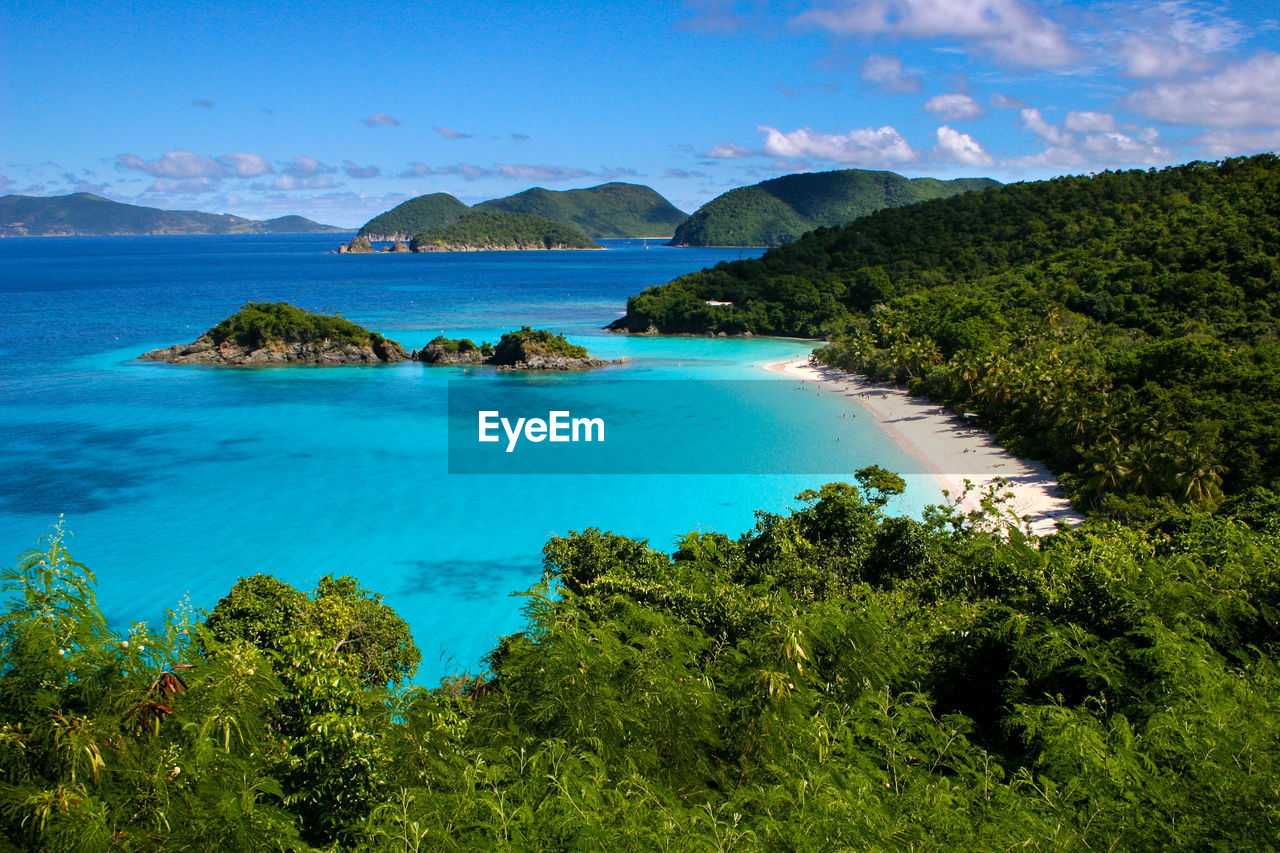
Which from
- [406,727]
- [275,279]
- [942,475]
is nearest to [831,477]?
[942,475]

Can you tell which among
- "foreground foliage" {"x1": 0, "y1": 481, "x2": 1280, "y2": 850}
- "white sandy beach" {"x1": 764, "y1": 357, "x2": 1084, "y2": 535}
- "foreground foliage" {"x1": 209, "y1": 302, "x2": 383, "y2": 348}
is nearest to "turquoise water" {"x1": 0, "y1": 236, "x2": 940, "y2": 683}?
"white sandy beach" {"x1": 764, "y1": 357, "x2": 1084, "y2": 535}

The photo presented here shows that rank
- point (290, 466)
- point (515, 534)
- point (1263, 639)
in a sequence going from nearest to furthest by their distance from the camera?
point (1263, 639) < point (515, 534) < point (290, 466)

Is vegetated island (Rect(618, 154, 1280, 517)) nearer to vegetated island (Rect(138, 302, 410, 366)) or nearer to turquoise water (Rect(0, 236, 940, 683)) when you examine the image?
turquoise water (Rect(0, 236, 940, 683))

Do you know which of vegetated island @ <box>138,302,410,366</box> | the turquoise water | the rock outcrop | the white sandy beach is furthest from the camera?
vegetated island @ <box>138,302,410,366</box>

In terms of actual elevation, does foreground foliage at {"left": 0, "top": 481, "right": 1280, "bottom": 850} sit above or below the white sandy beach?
above

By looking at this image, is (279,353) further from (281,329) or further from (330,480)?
(330,480)

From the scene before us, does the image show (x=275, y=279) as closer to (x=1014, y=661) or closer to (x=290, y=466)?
(x=290, y=466)

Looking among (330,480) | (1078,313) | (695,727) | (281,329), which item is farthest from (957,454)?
(281,329)
